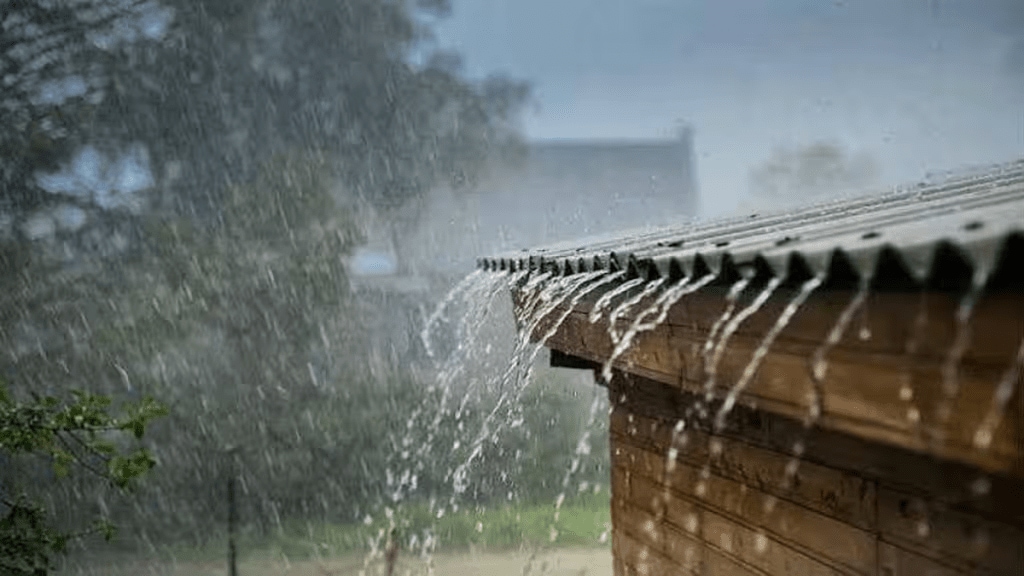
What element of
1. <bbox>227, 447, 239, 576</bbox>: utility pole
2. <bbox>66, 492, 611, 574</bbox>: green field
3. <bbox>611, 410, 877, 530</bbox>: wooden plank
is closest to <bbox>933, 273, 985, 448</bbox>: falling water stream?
<bbox>611, 410, 877, 530</bbox>: wooden plank

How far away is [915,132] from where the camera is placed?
56531 millimetres

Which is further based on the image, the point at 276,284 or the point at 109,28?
the point at 109,28

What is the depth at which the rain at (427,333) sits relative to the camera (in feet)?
5.95

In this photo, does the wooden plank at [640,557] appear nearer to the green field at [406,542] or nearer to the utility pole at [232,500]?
the green field at [406,542]

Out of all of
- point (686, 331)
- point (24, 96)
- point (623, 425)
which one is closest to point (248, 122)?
point (24, 96)

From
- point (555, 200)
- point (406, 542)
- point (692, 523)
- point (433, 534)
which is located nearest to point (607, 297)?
point (692, 523)

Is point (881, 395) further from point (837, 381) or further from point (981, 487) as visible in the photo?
point (981, 487)

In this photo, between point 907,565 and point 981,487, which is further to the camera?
point 907,565

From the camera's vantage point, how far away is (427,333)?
9.54 m

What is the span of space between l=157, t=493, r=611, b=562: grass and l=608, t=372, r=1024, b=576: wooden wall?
46.0 feet

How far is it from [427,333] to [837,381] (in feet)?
25.8

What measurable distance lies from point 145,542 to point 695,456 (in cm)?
1756

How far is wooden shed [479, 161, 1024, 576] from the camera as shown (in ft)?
4.70

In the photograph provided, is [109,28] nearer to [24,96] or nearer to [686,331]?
[24,96]
